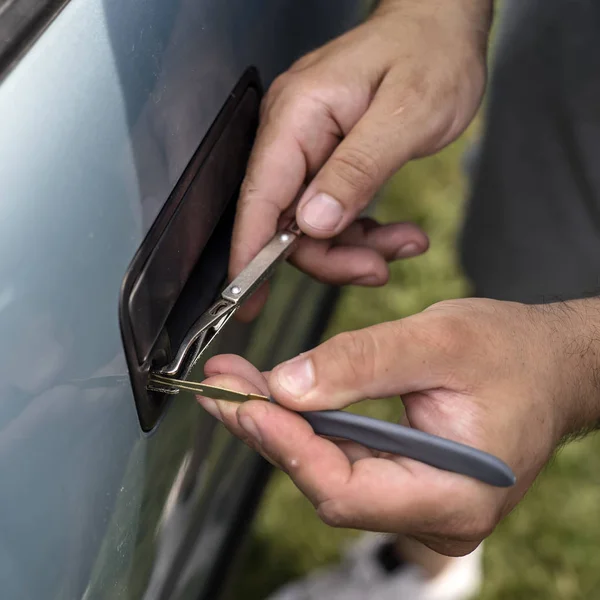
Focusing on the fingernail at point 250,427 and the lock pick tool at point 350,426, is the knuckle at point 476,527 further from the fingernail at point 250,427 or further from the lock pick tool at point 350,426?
the fingernail at point 250,427

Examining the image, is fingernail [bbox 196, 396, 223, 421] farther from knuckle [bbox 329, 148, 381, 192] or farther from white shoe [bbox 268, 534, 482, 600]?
white shoe [bbox 268, 534, 482, 600]

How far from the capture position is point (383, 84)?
1062 mm

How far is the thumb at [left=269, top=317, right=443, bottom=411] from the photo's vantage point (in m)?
0.76

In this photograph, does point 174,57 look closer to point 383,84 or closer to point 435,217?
point 383,84

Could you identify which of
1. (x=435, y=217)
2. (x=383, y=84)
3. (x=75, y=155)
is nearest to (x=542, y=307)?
(x=383, y=84)

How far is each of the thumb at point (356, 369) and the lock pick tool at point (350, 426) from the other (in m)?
0.03

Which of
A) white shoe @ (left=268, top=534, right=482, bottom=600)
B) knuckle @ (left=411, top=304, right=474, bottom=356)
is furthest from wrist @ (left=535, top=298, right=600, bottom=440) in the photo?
white shoe @ (left=268, top=534, right=482, bottom=600)

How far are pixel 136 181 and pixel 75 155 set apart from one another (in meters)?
0.10

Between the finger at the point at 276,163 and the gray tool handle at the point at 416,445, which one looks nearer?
the gray tool handle at the point at 416,445

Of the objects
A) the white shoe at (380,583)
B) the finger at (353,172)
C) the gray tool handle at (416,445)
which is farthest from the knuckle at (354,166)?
the white shoe at (380,583)

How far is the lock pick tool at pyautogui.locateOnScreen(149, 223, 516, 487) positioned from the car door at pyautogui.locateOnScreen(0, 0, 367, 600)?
26mm

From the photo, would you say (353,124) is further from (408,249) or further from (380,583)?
(380,583)

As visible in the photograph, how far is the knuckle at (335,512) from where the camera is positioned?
77 cm

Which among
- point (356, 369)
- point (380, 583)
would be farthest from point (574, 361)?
point (380, 583)
